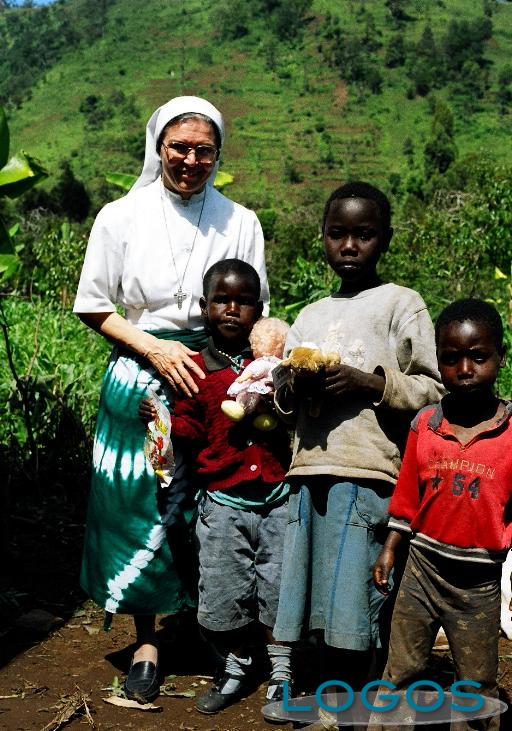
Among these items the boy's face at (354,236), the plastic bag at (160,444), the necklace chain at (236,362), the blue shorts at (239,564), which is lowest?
the blue shorts at (239,564)

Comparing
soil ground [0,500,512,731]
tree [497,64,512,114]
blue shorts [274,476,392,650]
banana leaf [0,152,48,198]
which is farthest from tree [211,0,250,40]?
blue shorts [274,476,392,650]

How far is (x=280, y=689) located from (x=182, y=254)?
4.88 ft

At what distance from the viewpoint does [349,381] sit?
2.47 m

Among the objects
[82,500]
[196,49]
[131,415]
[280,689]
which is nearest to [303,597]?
[280,689]

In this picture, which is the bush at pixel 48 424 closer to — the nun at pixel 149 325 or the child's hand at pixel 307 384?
the nun at pixel 149 325

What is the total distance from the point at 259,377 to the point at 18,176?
189 centimetres

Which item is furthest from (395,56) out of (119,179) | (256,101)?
(119,179)

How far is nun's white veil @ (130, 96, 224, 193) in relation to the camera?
9.96 ft

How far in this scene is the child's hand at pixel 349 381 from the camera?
2.47 metres

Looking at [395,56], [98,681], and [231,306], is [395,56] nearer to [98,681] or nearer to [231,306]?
[231,306]

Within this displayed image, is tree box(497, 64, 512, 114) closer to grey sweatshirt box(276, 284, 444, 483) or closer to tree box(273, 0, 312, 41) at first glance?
tree box(273, 0, 312, 41)

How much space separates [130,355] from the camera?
10.4 feet

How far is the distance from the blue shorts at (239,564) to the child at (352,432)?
283mm

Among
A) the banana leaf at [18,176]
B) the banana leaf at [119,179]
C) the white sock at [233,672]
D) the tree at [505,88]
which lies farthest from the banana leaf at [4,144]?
the tree at [505,88]
